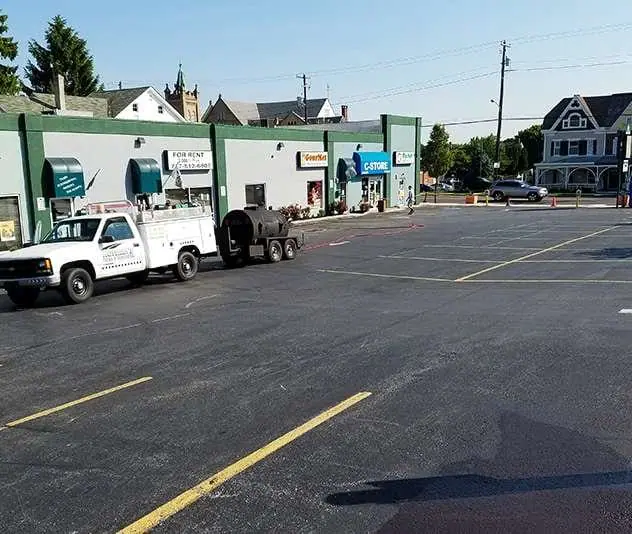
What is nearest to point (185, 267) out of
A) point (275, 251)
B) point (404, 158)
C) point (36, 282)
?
point (275, 251)

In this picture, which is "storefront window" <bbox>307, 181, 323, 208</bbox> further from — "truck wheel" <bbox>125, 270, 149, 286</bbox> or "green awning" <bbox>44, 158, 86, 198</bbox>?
"truck wheel" <bbox>125, 270, 149, 286</bbox>

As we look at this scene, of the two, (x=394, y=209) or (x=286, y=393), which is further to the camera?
(x=394, y=209)

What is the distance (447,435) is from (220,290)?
1113cm

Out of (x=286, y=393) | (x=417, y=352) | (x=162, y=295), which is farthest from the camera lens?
(x=162, y=295)

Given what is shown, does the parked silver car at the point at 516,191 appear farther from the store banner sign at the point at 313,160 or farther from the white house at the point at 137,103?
the white house at the point at 137,103

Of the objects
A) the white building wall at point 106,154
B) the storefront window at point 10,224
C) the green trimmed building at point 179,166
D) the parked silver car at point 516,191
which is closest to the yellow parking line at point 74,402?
the green trimmed building at point 179,166

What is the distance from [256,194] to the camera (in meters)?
Answer: 38.1

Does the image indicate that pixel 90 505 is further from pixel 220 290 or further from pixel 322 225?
pixel 322 225

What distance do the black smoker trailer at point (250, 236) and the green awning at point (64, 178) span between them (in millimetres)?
8565

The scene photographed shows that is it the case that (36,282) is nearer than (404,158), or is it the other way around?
(36,282)

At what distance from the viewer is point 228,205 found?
35.7 m

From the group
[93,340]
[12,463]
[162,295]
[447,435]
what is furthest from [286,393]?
[162,295]

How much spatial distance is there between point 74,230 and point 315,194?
27.5m

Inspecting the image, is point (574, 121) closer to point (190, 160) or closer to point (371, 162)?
point (371, 162)
